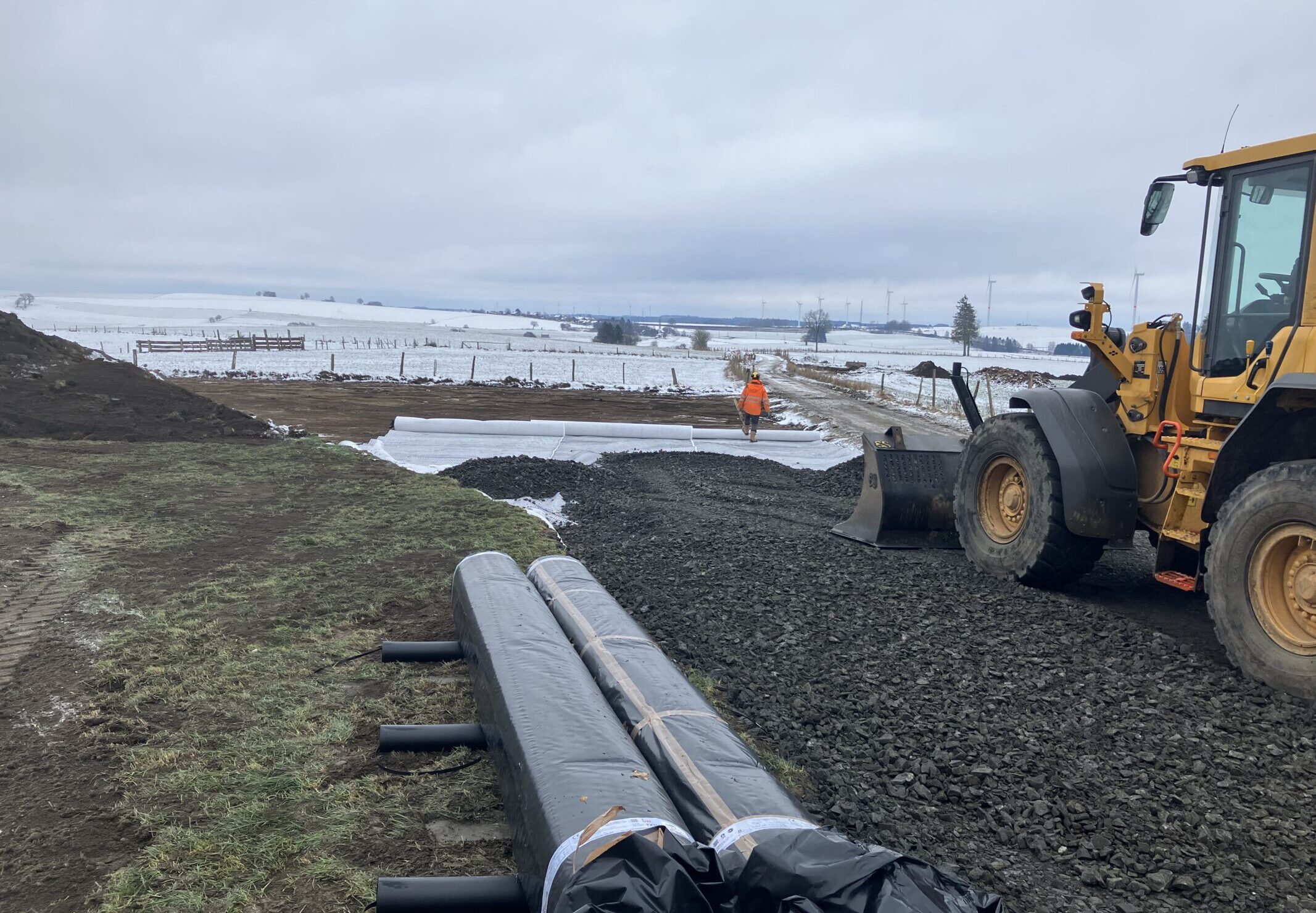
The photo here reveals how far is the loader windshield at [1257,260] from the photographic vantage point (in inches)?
209

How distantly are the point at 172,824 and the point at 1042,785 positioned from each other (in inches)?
148

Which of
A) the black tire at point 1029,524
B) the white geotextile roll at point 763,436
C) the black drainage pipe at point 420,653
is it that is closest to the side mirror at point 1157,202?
the black tire at point 1029,524

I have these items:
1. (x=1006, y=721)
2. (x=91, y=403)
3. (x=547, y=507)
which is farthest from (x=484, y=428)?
(x=1006, y=721)

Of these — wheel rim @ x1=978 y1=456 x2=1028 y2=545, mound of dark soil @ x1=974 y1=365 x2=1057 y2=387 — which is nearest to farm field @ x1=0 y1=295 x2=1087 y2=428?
mound of dark soil @ x1=974 y1=365 x2=1057 y2=387

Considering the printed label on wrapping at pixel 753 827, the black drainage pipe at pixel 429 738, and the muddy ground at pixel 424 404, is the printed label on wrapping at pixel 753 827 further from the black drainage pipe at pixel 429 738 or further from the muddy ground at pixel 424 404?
the muddy ground at pixel 424 404

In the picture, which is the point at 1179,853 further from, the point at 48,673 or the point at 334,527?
the point at 334,527

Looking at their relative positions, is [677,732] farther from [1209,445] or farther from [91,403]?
[91,403]

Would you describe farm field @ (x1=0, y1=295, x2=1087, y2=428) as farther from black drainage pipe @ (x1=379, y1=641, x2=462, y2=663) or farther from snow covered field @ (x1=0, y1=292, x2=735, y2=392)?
black drainage pipe @ (x1=379, y1=641, x2=462, y2=663)

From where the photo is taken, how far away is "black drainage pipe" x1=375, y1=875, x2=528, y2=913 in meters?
3.02

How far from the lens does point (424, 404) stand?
86.3 ft

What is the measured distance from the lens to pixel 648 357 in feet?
240

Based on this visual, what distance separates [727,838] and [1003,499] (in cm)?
537

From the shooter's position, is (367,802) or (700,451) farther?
(700,451)

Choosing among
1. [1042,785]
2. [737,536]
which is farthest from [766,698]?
[737,536]
